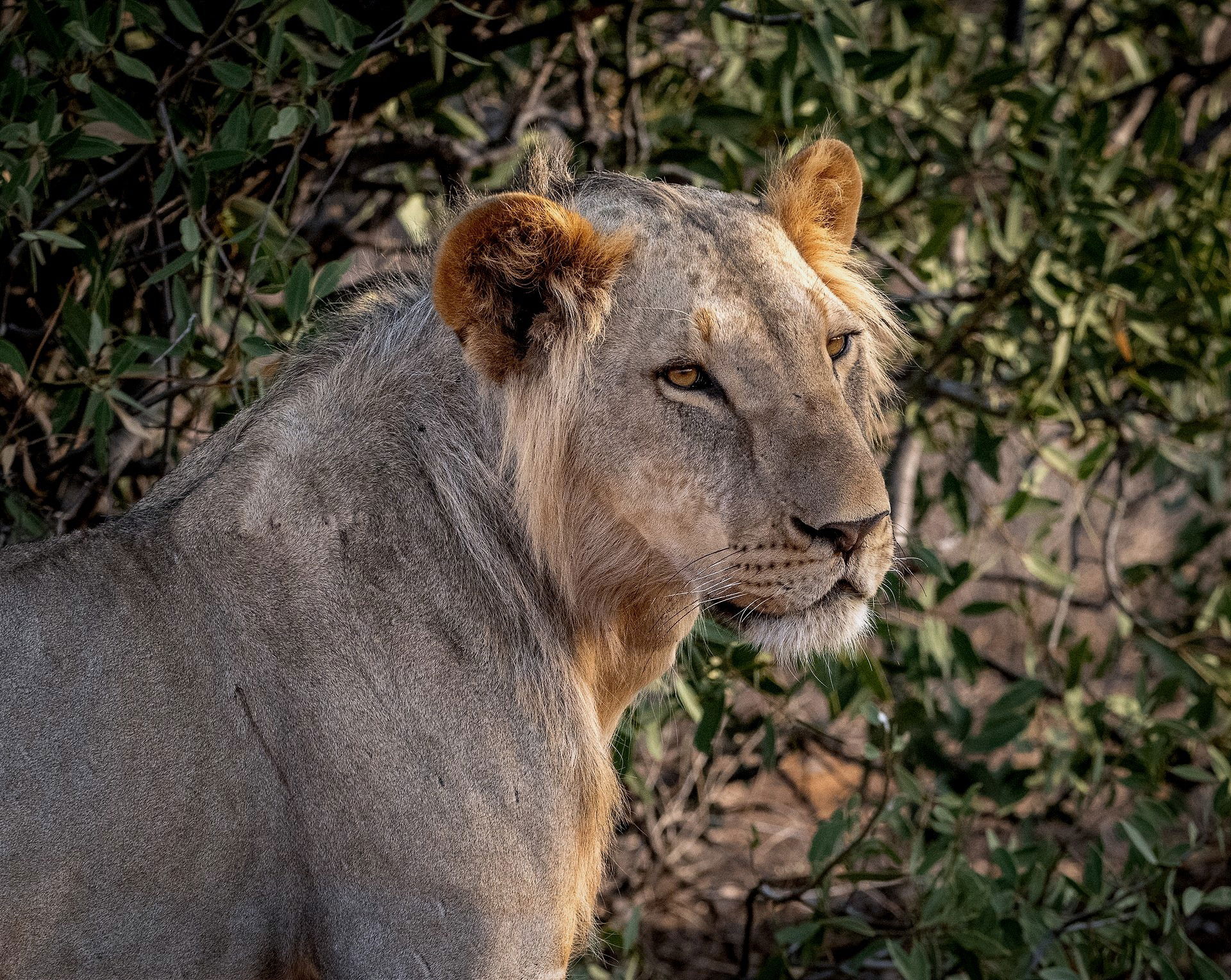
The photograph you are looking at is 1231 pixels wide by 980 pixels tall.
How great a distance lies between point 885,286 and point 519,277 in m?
1.98

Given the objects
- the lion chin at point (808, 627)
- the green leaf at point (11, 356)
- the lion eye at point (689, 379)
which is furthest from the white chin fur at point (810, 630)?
the green leaf at point (11, 356)

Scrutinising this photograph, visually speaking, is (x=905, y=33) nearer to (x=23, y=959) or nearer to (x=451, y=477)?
(x=451, y=477)

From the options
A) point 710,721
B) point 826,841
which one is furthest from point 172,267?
point 826,841

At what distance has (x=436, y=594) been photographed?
2131 mm

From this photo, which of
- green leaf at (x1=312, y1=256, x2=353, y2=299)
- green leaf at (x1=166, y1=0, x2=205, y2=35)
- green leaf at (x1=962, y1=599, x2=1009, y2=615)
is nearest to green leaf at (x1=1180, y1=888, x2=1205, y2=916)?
green leaf at (x1=962, y1=599, x2=1009, y2=615)

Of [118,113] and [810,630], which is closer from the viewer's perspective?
[810,630]

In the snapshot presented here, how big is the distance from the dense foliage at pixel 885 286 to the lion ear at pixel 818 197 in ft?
1.98

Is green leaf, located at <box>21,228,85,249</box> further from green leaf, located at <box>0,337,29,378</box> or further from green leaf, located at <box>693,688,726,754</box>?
green leaf, located at <box>693,688,726,754</box>

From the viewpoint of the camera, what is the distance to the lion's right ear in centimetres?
202

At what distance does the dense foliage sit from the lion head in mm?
619

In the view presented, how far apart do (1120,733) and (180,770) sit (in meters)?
3.28

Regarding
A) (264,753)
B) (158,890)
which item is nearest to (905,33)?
(264,753)

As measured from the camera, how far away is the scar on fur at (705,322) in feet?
6.80

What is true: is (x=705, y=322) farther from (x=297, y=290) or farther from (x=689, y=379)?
(x=297, y=290)
